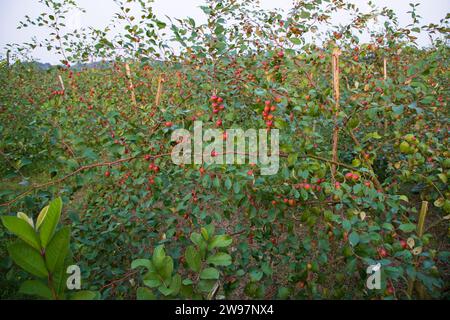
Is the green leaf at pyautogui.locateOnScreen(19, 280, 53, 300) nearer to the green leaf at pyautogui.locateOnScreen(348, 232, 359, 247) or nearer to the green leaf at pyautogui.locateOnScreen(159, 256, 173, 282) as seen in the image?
the green leaf at pyautogui.locateOnScreen(159, 256, 173, 282)

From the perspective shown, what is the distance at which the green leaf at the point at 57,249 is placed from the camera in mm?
540

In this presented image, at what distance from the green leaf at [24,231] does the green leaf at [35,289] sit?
0.23ft

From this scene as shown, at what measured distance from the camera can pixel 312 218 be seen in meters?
1.47

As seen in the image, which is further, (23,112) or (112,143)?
(23,112)

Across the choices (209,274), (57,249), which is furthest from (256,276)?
(57,249)

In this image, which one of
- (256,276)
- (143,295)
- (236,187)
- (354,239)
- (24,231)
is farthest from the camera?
(236,187)

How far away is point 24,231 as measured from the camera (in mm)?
518

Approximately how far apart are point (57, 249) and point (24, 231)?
0.06m

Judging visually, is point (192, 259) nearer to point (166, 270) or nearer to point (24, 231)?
point (166, 270)

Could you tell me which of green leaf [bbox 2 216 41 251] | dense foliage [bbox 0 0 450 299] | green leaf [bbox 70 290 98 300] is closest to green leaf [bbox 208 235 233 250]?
dense foliage [bbox 0 0 450 299]

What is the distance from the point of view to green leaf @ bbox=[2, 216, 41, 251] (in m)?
0.51
